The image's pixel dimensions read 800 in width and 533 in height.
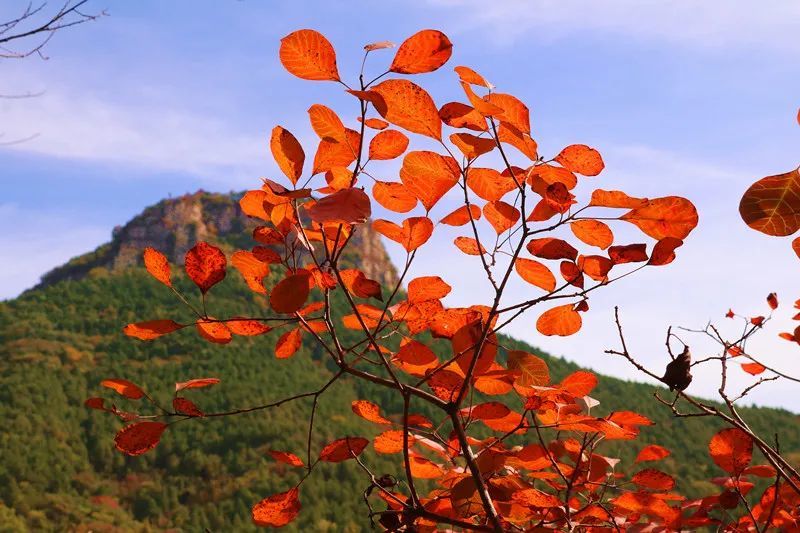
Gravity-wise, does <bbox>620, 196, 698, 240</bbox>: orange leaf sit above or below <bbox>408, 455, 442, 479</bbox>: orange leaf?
above

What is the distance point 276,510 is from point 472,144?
0.61 metres

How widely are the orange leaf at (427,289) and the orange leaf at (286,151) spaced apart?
258 millimetres

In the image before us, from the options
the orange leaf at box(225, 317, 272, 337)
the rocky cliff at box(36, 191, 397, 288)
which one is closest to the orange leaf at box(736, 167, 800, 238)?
the orange leaf at box(225, 317, 272, 337)

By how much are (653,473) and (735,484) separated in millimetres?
134

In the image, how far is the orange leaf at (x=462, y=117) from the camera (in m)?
0.81

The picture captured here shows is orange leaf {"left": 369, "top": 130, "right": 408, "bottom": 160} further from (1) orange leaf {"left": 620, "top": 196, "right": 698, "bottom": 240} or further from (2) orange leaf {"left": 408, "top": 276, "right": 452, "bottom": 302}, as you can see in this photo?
(1) orange leaf {"left": 620, "top": 196, "right": 698, "bottom": 240}

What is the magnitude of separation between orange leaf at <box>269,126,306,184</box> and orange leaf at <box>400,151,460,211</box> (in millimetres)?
135

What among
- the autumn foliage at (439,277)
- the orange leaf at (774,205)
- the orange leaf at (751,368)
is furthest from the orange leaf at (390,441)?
the orange leaf at (751,368)

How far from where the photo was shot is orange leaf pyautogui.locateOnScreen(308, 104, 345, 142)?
2.72ft

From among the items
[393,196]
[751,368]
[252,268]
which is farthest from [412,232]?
[751,368]

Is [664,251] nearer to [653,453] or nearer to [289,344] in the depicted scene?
[653,453]

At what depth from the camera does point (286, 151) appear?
2.77 ft

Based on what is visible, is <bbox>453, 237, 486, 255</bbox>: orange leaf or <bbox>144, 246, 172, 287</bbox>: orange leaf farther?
<bbox>453, 237, 486, 255</bbox>: orange leaf

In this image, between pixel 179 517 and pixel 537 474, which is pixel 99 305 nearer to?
pixel 179 517
